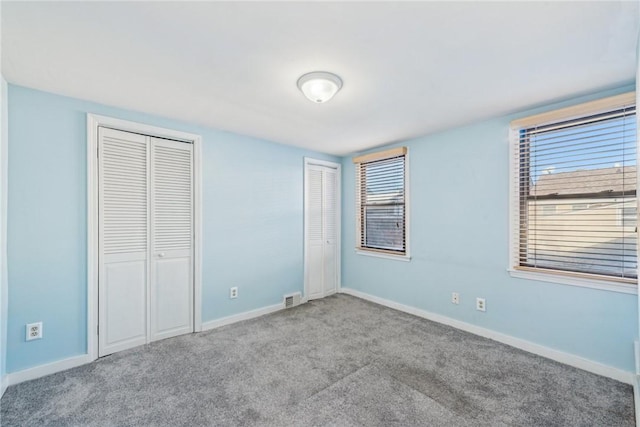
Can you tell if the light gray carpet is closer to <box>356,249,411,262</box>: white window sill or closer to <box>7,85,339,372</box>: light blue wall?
<box>7,85,339,372</box>: light blue wall

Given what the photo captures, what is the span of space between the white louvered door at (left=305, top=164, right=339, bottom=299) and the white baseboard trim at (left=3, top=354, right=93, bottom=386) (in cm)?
250

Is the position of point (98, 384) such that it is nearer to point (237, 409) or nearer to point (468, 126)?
point (237, 409)

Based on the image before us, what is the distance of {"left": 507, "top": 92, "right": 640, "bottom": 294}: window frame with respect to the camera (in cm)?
211

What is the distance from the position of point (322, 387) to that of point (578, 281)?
2.25 meters

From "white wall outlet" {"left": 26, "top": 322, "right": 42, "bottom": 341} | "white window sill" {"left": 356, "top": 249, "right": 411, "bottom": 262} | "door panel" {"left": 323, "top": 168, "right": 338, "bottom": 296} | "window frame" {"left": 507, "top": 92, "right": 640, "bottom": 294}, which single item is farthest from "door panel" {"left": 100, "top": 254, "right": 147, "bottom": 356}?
"window frame" {"left": 507, "top": 92, "right": 640, "bottom": 294}

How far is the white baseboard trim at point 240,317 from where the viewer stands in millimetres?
3100

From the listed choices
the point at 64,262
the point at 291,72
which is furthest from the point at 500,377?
the point at 64,262

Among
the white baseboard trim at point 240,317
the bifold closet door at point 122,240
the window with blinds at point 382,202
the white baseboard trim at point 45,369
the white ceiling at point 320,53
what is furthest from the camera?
the window with blinds at point 382,202

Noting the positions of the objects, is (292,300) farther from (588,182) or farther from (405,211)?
(588,182)

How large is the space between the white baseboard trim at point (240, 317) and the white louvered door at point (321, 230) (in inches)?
23.4

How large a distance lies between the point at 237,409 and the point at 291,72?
2289 mm

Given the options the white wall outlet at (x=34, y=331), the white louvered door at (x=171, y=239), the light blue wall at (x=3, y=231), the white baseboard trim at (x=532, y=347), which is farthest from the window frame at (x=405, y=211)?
→ the light blue wall at (x=3, y=231)

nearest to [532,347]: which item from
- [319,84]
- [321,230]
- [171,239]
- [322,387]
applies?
[322,387]

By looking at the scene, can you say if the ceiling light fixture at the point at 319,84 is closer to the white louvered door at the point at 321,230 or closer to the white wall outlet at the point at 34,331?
the white louvered door at the point at 321,230
